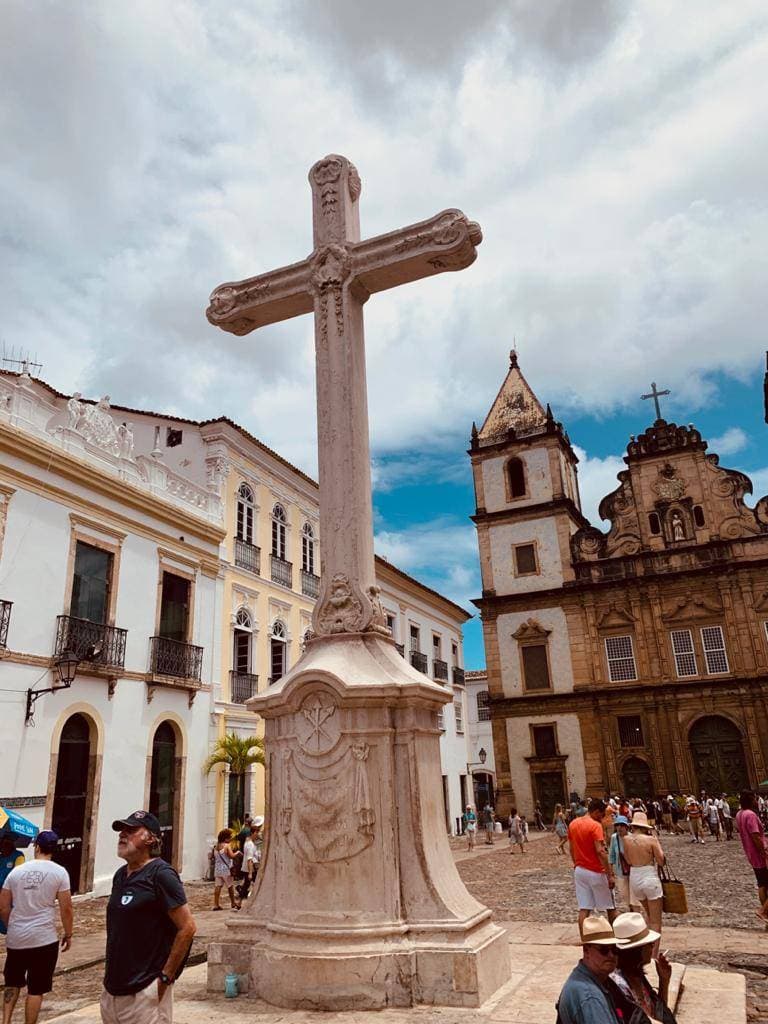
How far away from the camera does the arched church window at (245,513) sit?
19594 millimetres

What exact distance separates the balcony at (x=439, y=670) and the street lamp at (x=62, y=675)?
19.7 metres

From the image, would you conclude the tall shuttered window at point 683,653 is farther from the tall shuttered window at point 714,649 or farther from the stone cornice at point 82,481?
the stone cornice at point 82,481

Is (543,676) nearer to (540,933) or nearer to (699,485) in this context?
(699,485)

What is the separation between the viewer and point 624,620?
1174 inches

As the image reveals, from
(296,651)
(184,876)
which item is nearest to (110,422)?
(296,651)

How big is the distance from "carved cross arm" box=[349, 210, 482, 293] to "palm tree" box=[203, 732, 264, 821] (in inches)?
500

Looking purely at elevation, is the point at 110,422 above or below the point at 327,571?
above

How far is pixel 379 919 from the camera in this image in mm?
4734

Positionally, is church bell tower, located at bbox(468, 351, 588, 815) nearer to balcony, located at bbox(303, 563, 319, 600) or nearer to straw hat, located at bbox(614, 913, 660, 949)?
balcony, located at bbox(303, 563, 319, 600)

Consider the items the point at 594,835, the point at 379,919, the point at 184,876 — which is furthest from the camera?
the point at 184,876

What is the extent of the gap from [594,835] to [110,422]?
A: 13049mm

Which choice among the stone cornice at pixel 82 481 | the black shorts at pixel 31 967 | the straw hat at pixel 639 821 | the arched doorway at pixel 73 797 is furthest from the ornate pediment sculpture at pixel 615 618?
the black shorts at pixel 31 967

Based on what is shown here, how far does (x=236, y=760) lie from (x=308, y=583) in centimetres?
679

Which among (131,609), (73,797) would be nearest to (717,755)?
(131,609)
